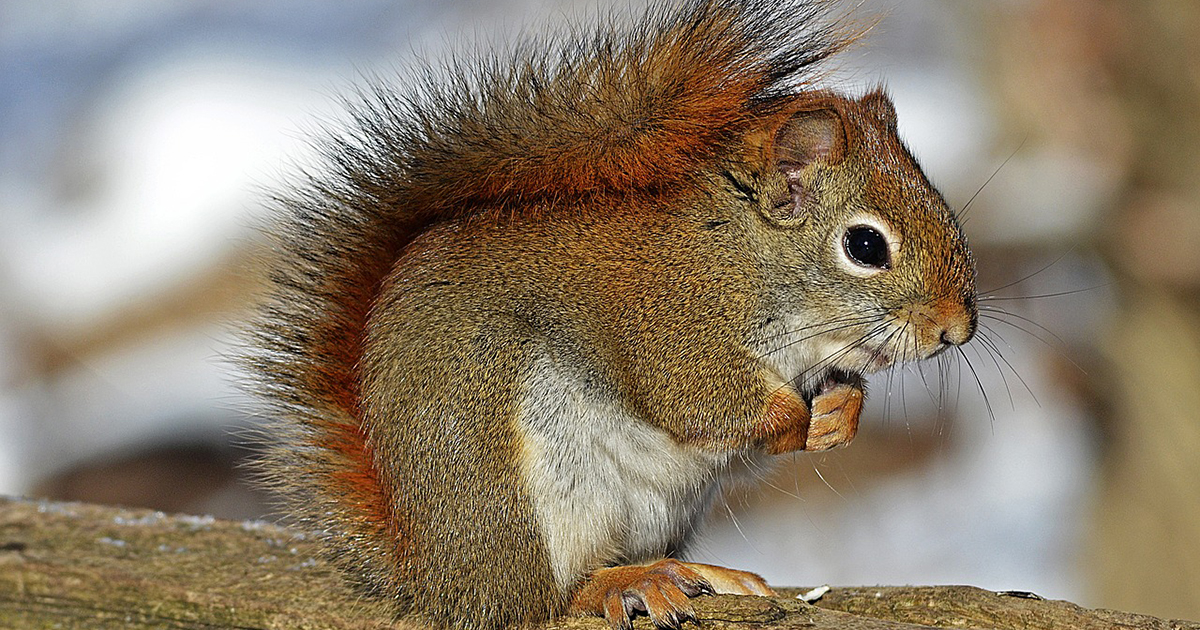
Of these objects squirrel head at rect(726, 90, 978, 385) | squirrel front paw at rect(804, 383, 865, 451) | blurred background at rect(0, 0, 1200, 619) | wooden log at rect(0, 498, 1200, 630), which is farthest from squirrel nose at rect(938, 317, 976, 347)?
blurred background at rect(0, 0, 1200, 619)

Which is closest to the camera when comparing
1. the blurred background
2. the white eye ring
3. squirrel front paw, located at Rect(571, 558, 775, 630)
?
squirrel front paw, located at Rect(571, 558, 775, 630)

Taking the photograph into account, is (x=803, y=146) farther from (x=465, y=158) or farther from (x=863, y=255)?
(x=465, y=158)

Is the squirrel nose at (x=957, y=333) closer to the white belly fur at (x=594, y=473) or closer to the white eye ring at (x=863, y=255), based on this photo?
the white eye ring at (x=863, y=255)

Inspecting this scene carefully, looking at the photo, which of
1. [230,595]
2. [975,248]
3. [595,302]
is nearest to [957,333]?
[595,302]

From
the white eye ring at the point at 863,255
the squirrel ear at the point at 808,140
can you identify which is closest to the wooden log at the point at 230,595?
the white eye ring at the point at 863,255

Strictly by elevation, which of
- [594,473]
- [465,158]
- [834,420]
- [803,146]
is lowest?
[594,473]

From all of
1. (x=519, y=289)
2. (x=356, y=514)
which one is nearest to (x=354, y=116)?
(x=519, y=289)

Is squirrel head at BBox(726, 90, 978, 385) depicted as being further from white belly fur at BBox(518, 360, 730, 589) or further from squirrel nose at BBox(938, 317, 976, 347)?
white belly fur at BBox(518, 360, 730, 589)
